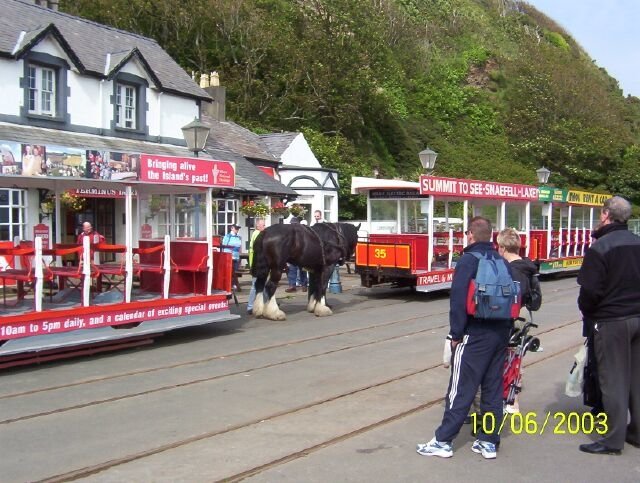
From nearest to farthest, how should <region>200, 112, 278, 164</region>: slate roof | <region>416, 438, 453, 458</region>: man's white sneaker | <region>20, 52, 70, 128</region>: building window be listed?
<region>416, 438, 453, 458</region>: man's white sneaker < <region>20, 52, 70, 128</region>: building window < <region>200, 112, 278, 164</region>: slate roof

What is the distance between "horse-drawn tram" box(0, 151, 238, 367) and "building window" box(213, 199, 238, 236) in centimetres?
943

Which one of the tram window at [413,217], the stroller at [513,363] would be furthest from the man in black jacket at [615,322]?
the tram window at [413,217]

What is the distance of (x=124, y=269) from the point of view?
9883 mm

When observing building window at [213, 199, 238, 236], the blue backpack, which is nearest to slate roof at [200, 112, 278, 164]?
building window at [213, 199, 238, 236]

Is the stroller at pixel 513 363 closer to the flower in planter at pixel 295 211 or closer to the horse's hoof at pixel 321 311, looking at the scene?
the horse's hoof at pixel 321 311

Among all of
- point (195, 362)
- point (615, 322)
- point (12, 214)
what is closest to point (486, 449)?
point (615, 322)

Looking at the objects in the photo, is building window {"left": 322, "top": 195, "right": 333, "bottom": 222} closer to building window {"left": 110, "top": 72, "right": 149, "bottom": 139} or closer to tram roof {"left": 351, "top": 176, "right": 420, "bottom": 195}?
building window {"left": 110, "top": 72, "right": 149, "bottom": 139}

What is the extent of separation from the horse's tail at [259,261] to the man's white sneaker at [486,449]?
7556 millimetres

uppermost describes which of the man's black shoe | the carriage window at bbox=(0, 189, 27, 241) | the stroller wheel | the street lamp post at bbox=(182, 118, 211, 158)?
the street lamp post at bbox=(182, 118, 211, 158)

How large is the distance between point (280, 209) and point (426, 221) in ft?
25.1

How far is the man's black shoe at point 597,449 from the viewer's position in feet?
17.4

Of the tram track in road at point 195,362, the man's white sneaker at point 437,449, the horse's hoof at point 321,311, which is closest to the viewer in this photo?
the man's white sneaker at point 437,449

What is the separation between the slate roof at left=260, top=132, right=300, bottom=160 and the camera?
89.7 feet

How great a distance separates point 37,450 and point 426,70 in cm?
4706
